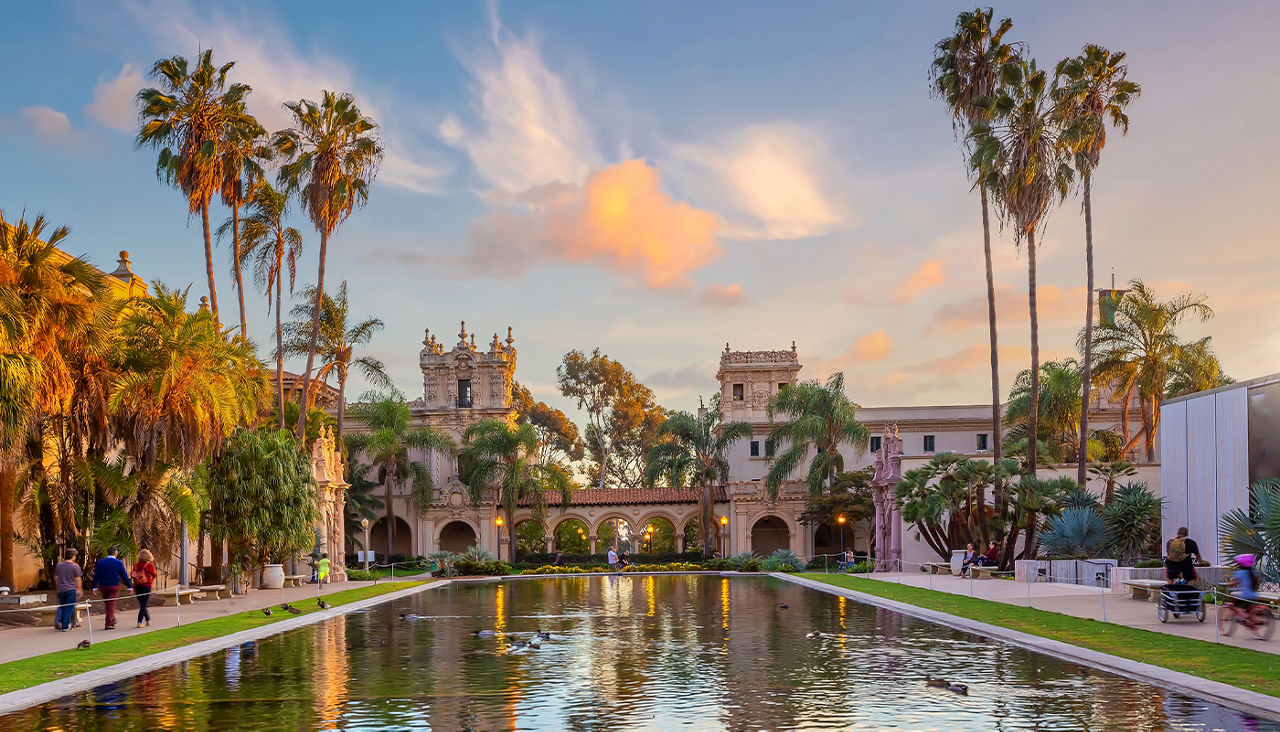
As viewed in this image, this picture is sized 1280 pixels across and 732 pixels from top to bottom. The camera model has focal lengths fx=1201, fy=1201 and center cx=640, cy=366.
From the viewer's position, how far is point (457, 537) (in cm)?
7494

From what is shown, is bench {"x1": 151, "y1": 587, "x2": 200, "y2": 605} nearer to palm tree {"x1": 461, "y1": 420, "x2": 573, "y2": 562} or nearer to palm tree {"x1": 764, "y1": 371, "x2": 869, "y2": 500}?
palm tree {"x1": 461, "y1": 420, "x2": 573, "y2": 562}

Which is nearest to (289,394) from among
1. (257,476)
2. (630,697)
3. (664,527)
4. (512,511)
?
(512,511)

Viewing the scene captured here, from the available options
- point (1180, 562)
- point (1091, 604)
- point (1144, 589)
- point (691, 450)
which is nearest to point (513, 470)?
point (691, 450)

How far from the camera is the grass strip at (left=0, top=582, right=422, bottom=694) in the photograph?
14.9m

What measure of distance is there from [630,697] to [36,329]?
1705 cm

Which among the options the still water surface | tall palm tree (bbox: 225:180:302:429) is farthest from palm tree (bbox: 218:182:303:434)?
the still water surface

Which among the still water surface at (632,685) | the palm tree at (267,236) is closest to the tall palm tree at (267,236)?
the palm tree at (267,236)

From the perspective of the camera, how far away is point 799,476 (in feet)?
245

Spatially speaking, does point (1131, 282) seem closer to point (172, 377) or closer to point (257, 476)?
point (257, 476)

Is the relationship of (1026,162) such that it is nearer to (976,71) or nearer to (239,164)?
(976,71)

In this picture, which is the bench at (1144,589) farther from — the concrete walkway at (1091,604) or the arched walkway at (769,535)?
the arched walkway at (769,535)

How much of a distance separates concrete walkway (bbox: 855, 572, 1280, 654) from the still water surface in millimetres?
3264

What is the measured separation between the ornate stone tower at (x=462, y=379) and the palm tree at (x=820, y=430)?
2522cm

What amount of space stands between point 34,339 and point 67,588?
5.47m
